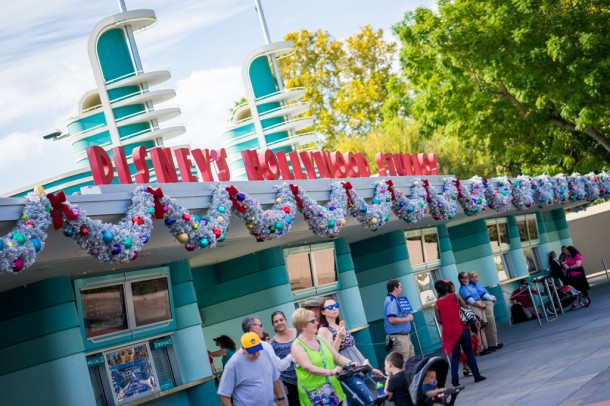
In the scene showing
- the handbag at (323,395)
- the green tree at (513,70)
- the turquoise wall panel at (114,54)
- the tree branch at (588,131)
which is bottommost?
the handbag at (323,395)

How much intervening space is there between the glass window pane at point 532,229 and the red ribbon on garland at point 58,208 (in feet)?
78.8

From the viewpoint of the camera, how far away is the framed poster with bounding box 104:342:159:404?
47.4 ft

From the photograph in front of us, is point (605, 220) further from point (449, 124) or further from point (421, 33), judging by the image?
point (421, 33)

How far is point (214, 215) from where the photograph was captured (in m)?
13.2

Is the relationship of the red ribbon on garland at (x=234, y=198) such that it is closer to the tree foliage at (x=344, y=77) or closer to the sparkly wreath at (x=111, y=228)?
the sparkly wreath at (x=111, y=228)

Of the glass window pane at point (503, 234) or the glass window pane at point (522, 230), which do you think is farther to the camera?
the glass window pane at point (522, 230)

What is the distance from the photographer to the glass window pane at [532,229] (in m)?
32.9

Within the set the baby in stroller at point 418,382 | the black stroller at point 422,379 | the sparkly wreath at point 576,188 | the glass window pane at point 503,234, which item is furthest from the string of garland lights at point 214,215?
the sparkly wreath at point 576,188

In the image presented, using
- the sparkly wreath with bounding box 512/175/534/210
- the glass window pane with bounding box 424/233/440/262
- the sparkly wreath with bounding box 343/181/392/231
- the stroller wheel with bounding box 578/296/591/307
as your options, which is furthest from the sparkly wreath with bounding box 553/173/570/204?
the sparkly wreath with bounding box 343/181/392/231

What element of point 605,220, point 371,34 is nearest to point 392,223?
point 605,220

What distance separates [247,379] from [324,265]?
9474 mm

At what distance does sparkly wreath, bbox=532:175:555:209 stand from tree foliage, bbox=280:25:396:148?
33810mm

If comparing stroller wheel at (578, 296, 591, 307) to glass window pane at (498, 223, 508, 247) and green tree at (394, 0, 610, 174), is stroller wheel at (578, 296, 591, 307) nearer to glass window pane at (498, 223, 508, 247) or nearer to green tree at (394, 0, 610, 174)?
glass window pane at (498, 223, 508, 247)

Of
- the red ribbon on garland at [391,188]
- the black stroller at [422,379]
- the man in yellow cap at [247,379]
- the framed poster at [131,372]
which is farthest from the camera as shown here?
the red ribbon on garland at [391,188]
